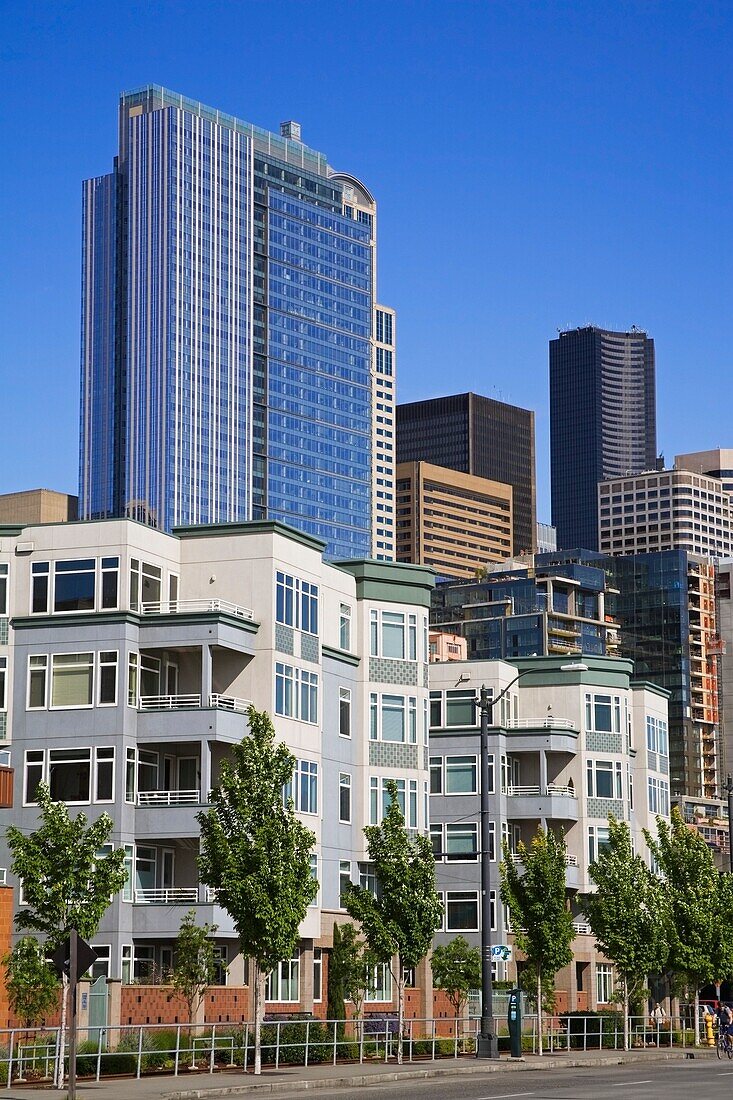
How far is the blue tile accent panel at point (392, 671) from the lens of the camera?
66.6 metres

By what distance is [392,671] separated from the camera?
2650 inches

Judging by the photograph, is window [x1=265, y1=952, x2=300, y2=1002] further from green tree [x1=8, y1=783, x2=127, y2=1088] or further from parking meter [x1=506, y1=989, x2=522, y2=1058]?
green tree [x1=8, y1=783, x2=127, y2=1088]

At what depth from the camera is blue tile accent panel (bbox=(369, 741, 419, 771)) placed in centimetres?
6619

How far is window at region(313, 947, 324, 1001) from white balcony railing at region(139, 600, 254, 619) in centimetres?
1204

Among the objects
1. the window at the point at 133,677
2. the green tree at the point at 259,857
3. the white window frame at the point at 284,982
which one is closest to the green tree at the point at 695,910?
the white window frame at the point at 284,982

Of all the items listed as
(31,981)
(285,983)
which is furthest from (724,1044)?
(31,981)

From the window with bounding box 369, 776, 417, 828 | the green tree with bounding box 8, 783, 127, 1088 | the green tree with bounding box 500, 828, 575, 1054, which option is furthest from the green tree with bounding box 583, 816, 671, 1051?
the green tree with bounding box 8, 783, 127, 1088

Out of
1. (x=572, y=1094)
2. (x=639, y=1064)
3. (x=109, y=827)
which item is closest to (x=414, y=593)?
(x=639, y=1064)

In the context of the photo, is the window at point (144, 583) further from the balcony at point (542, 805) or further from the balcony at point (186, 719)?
the balcony at point (542, 805)

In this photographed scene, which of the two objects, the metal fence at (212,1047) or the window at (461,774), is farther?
the window at (461,774)

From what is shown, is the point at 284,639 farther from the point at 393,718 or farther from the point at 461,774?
the point at 461,774

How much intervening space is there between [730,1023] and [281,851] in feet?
87.6

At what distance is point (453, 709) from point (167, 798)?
86.4ft

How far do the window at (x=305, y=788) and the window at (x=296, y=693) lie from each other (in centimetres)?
155
